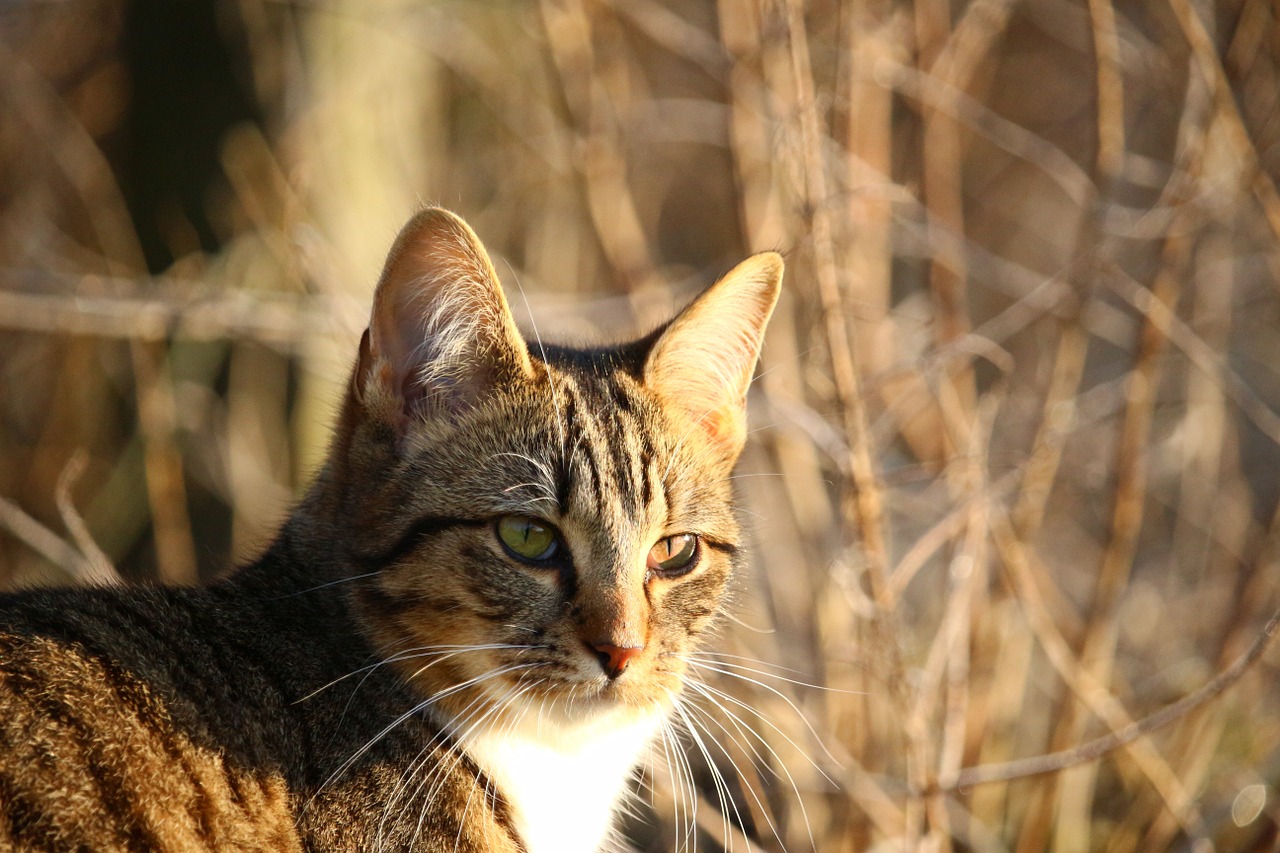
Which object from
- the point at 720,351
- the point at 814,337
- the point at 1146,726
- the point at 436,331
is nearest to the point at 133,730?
the point at 436,331

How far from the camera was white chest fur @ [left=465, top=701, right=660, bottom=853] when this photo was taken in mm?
2320

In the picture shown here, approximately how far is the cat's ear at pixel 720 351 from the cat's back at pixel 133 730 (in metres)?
1.06

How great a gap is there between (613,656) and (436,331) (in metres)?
0.72

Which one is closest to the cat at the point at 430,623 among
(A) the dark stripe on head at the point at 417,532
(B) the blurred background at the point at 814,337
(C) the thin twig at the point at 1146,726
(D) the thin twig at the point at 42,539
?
(A) the dark stripe on head at the point at 417,532

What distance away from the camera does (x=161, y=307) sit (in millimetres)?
3645

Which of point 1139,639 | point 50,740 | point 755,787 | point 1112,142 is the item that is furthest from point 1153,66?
point 50,740

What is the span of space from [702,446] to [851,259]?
4.45 ft

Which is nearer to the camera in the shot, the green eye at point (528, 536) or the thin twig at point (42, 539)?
the green eye at point (528, 536)

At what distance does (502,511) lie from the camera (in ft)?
7.54

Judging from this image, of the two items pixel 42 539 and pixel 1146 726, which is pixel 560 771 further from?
pixel 42 539

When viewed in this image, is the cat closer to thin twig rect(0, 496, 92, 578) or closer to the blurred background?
the blurred background

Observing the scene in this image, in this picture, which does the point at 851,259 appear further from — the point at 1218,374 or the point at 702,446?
the point at 702,446

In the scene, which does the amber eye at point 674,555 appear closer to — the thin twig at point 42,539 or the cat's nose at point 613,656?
the cat's nose at point 613,656

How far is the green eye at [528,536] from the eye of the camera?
7.52 feet
